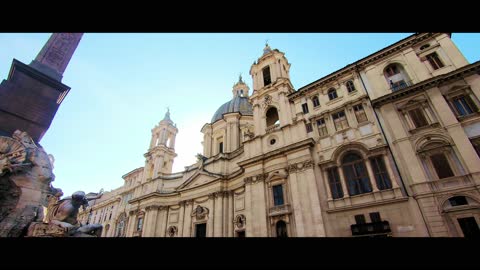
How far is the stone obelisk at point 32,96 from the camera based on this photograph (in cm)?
1023

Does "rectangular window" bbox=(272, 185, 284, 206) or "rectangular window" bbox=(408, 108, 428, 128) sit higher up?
"rectangular window" bbox=(408, 108, 428, 128)

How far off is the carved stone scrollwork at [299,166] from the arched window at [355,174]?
2.67 metres

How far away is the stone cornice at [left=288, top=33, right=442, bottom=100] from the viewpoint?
17328 mm

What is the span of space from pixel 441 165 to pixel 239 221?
17521mm

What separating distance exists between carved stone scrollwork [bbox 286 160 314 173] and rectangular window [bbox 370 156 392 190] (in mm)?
4584

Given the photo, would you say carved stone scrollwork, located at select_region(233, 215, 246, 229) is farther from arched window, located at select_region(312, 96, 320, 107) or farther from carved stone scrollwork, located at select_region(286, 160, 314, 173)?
arched window, located at select_region(312, 96, 320, 107)

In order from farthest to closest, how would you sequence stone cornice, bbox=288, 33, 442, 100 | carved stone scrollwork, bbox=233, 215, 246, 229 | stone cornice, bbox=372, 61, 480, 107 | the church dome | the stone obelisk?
the church dome < carved stone scrollwork, bbox=233, 215, 246, 229 < stone cornice, bbox=288, 33, 442, 100 < stone cornice, bbox=372, 61, 480, 107 < the stone obelisk

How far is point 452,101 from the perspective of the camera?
14.2 metres

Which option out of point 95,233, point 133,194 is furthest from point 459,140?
point 133,194

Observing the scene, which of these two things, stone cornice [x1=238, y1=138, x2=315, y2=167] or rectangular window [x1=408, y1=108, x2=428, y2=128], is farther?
stone cornice [x1=238, y1=138, x2=315, y2=167]

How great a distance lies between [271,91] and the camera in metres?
25.3

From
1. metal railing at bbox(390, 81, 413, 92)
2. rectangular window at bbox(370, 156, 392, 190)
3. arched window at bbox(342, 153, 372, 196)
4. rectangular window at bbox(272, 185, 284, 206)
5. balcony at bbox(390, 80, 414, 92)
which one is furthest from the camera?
rectangular window at bbox(272, 185, 284, 206)

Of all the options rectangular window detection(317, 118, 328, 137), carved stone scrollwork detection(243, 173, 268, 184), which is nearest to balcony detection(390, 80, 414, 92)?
rectangular window detection(317, 118, 328, 137)

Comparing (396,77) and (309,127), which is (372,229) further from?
(396,77)
